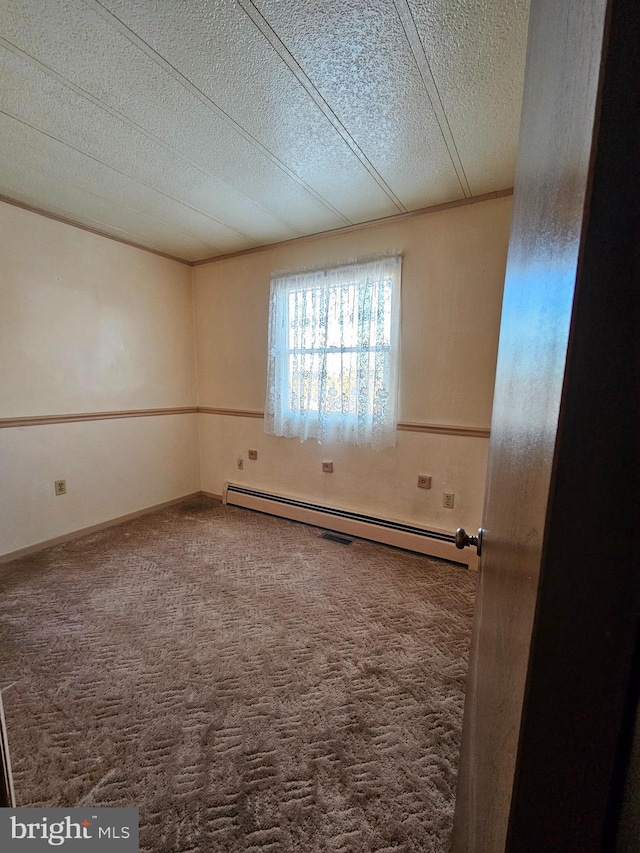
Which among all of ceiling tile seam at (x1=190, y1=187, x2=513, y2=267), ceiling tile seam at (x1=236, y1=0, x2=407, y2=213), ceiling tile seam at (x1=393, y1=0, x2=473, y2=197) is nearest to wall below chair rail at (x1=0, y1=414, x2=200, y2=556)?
ceiling tile seam at (x1=190, y1=187, x2=513, y2=267)

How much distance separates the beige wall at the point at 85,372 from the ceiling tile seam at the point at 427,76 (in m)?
2.38

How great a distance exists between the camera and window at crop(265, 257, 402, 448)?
7.78ft

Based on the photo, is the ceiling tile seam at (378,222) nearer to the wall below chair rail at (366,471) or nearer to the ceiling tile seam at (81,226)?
the ceiling tile seam at (81,226)

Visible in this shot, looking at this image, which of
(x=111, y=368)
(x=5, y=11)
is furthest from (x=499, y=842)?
(x=111, y=368)

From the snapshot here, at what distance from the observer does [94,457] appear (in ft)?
8.80

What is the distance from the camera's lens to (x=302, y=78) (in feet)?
4.08

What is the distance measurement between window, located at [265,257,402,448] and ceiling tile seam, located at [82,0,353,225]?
68 centimetres

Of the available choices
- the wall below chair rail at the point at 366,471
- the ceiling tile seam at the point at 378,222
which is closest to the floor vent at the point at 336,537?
the wall below chair rail at the point at 366,471

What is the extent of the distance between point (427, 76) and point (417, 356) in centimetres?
138

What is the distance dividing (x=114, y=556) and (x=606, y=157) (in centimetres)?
281

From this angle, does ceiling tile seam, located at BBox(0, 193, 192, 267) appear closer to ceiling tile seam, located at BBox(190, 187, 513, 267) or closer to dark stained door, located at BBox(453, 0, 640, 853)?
ceiling tile seam, located at BBox(190, 187, 513, 267)

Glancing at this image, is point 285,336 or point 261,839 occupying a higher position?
point 285,336

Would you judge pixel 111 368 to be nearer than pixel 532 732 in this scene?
No

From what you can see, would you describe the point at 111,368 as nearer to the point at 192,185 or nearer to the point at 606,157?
the point at 192,185
